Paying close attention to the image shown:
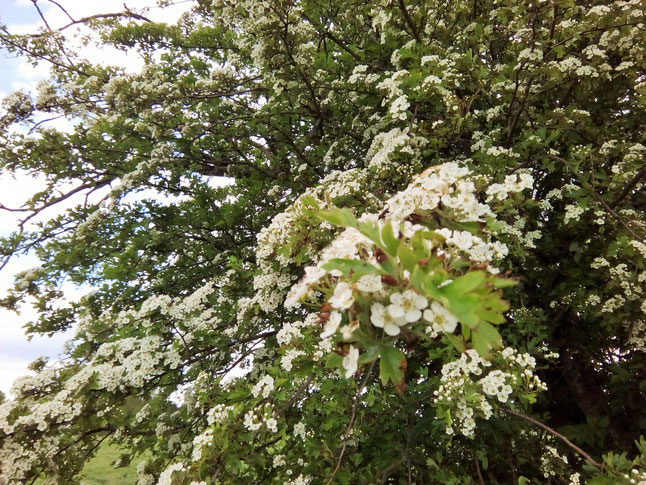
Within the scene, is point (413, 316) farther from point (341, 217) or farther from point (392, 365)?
point (341, 217)

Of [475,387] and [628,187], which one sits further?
[628,187]

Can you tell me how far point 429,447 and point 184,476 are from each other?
83.0 inches

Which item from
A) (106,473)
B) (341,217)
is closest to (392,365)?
(341,217)

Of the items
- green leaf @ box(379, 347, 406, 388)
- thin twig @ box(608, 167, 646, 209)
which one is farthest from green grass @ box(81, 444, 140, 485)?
thin twig @ box(608, 167, 646, 209)

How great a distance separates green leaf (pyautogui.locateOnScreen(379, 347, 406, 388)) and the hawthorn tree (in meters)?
0.01

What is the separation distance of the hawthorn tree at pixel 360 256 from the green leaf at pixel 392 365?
0.5 inches

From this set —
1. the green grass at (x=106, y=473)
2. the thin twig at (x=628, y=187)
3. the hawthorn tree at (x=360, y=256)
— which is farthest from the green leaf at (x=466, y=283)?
the green grass at (x=106, y=473)

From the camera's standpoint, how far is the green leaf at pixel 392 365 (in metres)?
1.03

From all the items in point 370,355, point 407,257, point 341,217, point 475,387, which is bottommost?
point 475,387

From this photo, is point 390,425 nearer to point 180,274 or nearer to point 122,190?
point 180,274

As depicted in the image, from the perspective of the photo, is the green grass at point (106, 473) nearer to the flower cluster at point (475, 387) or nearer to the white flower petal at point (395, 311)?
the flower cluster at point (475, 387)

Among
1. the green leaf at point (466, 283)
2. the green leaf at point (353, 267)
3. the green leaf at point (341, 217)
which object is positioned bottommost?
the green leaf at point (466, 283)

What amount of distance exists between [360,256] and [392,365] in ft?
1.19

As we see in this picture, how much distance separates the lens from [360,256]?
1.21 metres
